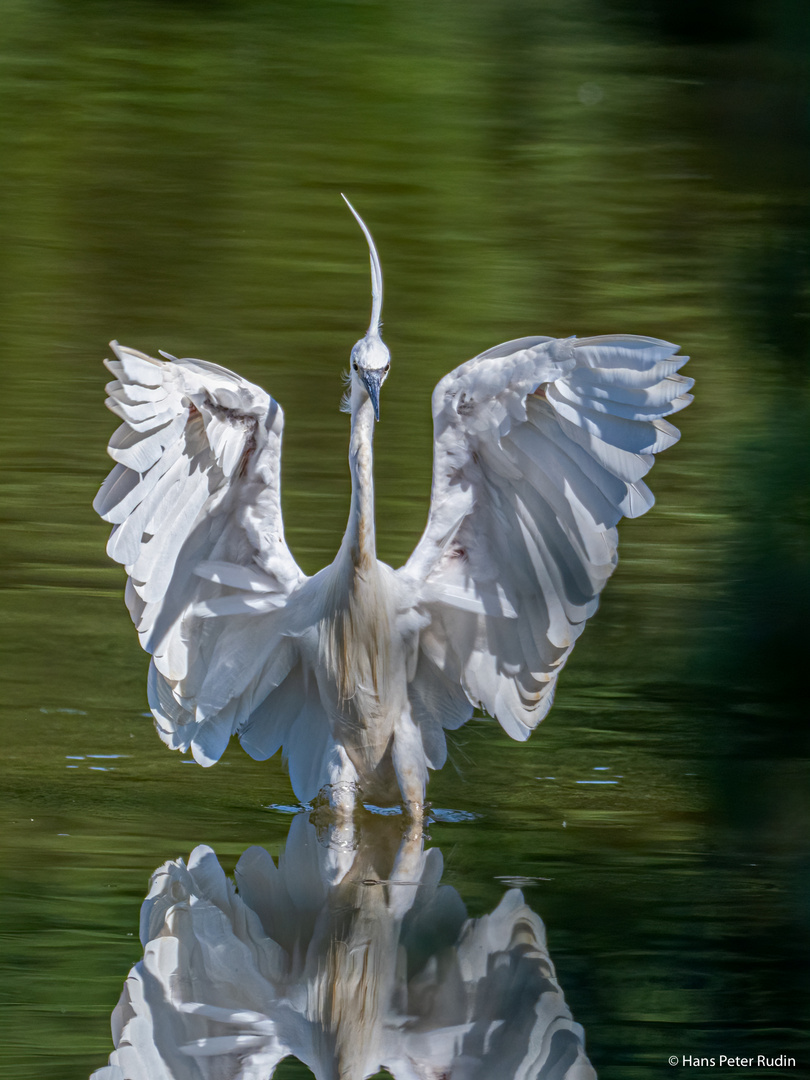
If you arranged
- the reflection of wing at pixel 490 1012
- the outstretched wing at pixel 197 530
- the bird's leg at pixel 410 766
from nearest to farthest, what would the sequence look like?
the reflection of wing at pixel 490 1012, the outstretched wing at pixel 197 530, the bird's leg at pixel 410 766

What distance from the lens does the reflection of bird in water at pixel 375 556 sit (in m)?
3.67

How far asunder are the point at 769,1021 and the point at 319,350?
504 centimetres

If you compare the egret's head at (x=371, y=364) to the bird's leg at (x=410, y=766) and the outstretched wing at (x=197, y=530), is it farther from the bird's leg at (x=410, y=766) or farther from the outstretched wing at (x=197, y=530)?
the bird's leg at (x=410, y=766)

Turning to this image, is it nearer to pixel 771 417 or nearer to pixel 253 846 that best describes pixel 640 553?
pixel 771 417

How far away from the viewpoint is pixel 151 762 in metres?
4.58

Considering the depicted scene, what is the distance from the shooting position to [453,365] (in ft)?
24.0

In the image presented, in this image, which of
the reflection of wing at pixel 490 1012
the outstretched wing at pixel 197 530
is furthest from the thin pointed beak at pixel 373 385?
the reflection of wing at pixel 490 1012
